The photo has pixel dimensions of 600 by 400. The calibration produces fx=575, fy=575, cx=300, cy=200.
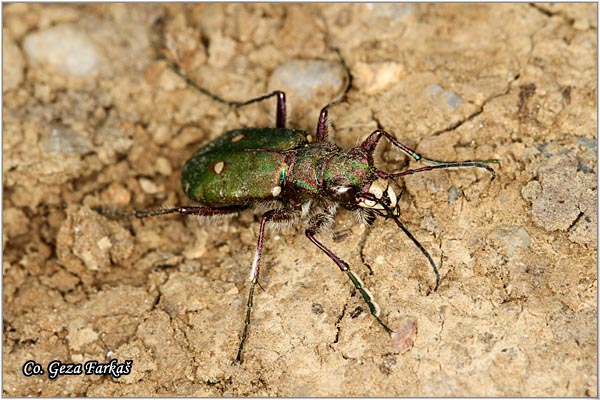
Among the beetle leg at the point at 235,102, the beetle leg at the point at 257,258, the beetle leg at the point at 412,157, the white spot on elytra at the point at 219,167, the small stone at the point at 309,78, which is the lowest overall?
the beetle leg at the point at 257,258

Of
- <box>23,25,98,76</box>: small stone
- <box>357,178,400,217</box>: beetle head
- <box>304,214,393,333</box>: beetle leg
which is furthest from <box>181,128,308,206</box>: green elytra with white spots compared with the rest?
<box>23,25,98,76</box>: small stone

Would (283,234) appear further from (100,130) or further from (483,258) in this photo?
(100,130)

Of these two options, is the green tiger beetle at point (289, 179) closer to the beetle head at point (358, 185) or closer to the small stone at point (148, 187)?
the beetle head at point (358, 185)

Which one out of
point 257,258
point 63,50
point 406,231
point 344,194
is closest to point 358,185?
point 344,194

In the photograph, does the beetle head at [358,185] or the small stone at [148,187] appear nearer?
the beetle head at [358,185]

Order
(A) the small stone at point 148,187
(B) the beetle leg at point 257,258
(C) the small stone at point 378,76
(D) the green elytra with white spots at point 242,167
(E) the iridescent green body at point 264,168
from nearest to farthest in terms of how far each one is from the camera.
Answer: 1. (B) the beetle leg at point 257,258
2. (E) the iridescent green body at point 264,168
3. (D) the green elytra with white spots at point 242,167
4. (C) the small stone at point 378,76
5. (A) the small stone at point 148,187

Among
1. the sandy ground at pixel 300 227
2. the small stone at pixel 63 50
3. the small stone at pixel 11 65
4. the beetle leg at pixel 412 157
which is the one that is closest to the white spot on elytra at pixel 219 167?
the sandy ground at pixel 300 227

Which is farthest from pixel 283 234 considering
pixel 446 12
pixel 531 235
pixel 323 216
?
pixel 446 12

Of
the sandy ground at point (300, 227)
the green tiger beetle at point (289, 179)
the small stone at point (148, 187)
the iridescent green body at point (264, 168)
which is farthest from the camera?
the small stone at point (148, 187)
